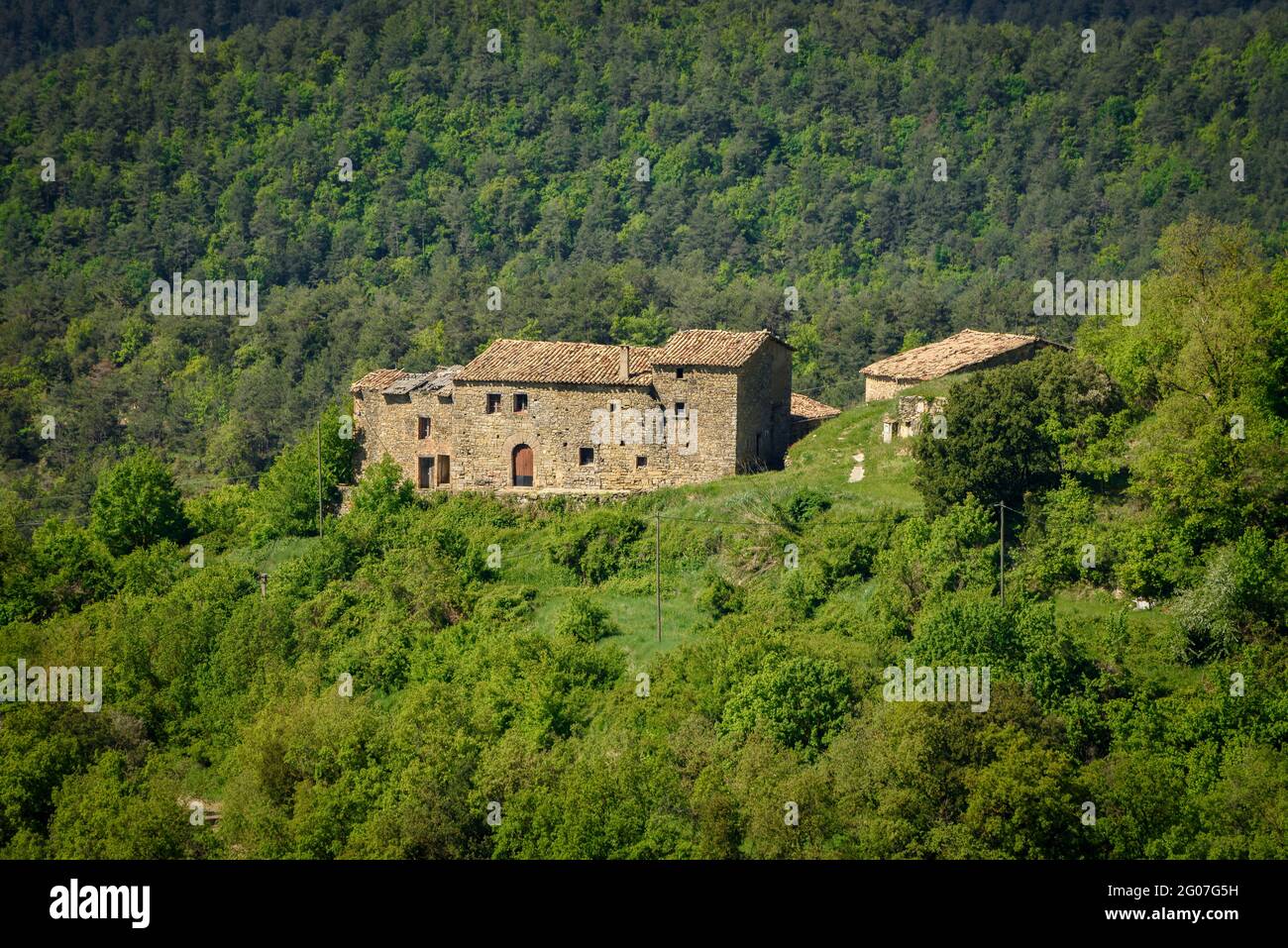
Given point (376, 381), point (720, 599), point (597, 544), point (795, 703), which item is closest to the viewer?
point (795, 703)

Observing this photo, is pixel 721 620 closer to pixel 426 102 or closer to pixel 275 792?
pixel 275 792

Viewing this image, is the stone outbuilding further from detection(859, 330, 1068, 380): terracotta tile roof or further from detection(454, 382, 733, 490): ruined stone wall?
detection(454, 382, 733, 490): ruined stone wall

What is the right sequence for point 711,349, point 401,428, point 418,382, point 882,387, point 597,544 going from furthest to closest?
1. point 882,387
2. point 418,382
3. point 401,428
4. point 711,349
5. point 597,544

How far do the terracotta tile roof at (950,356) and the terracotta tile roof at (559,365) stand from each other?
25.9ft

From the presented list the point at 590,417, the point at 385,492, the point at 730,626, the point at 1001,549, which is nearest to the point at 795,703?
the point at 730,626

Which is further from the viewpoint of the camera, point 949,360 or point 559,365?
point 949,360

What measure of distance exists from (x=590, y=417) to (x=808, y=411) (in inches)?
309

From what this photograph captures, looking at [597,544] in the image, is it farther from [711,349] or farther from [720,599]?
[711,349]

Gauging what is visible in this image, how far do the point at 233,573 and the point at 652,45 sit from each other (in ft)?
390

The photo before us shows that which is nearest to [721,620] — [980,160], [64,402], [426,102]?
[64,402]

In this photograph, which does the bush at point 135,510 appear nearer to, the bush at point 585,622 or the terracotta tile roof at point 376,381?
the terracotta tile roof at point 376,381

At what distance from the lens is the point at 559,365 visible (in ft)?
185

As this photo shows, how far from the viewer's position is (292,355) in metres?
104

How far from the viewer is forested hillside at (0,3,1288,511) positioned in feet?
352
